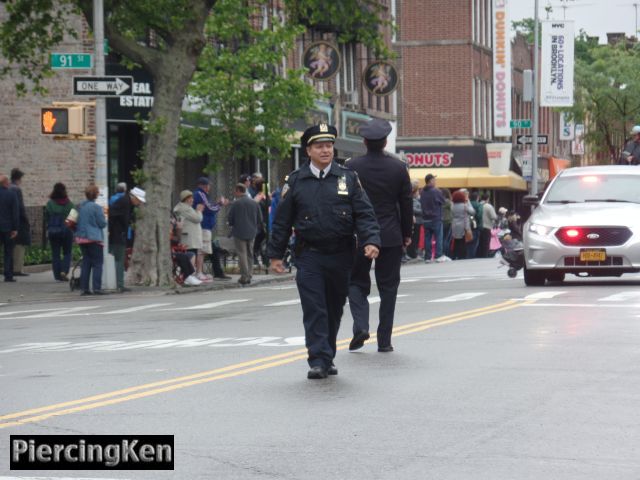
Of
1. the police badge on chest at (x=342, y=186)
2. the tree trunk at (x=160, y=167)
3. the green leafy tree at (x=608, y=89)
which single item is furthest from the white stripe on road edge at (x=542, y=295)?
the green leafy tree at (x=608, y=89)

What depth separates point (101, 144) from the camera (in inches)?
993

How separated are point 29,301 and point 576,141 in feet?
251

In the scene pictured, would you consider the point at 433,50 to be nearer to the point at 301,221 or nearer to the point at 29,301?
the point at 29,301

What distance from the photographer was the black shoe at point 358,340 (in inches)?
516

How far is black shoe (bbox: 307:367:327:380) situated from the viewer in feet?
37.3

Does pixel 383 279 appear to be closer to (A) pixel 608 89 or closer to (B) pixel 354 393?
(B) pixel 354 393

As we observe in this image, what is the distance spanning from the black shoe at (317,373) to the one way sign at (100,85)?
1397 centimetres

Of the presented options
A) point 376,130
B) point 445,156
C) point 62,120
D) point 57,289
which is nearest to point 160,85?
point 62,120

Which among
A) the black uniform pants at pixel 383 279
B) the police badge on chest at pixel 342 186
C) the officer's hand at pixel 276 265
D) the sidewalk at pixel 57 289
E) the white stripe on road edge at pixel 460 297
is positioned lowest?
the sidewalk at pixel 57 289

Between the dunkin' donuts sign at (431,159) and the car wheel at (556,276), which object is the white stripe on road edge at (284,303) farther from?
the dunkin' donuts sign at (431,159)

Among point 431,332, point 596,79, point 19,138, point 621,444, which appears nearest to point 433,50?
point 596,79

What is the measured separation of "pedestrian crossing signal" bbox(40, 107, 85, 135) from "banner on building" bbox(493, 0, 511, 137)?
48.4 m

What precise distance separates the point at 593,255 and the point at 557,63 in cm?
3897

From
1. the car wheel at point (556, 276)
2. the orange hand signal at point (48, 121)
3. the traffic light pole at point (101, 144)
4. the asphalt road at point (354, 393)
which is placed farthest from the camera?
the traffic light pole at point (101, 144)
